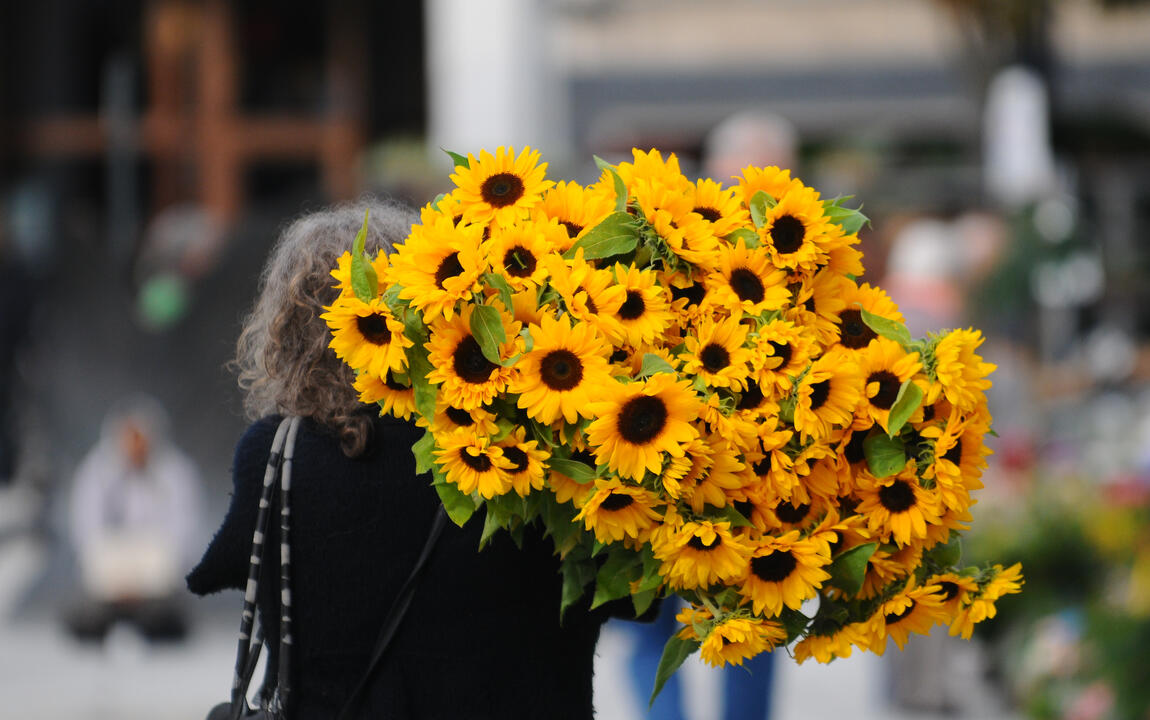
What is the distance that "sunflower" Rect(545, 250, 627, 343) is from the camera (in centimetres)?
216

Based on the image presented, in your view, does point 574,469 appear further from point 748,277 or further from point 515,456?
point 748,277

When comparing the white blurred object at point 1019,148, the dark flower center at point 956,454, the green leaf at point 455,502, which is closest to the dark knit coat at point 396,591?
the green leaf at point 455,502

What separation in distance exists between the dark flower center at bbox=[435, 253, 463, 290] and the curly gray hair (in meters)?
0.35

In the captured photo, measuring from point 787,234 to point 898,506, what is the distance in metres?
0.42

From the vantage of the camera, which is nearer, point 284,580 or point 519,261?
point 519,261

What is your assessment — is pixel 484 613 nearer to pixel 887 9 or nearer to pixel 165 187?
pixel 165 187

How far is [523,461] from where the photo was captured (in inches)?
85.7

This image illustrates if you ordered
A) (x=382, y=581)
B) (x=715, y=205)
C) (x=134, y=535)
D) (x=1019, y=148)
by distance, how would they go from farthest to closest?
1. (x=1019, y=148)
2. (x=134, y=535)
3. (x=382, y=581)
4. (x=715, y=205)

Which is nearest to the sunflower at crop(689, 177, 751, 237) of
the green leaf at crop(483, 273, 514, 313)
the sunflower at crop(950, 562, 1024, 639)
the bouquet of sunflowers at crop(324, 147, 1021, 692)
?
the bouquet of sunflowers at crop(324, 147, 1021, 692)

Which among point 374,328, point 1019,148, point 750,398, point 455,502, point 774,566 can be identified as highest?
point 1019,148

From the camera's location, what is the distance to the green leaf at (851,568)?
226cm

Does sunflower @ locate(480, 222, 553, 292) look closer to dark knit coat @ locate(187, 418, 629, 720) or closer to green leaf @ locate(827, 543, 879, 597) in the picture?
dark knit coat @ locate(187, 418, 629, 720)

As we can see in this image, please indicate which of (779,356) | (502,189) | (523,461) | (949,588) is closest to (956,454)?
(949,588)

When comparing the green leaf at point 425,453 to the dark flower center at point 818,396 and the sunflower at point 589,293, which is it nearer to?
the sunflower at point 589,293
